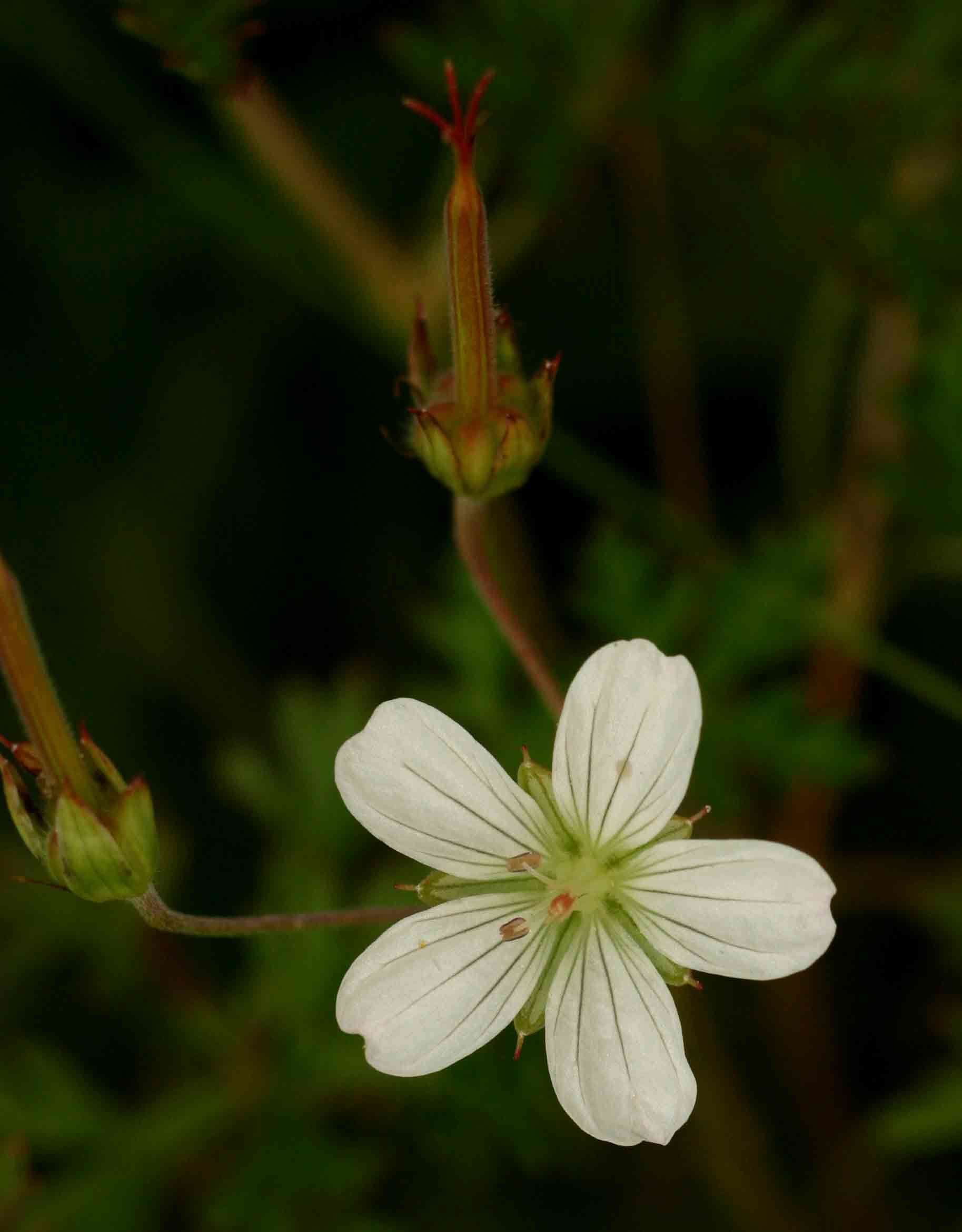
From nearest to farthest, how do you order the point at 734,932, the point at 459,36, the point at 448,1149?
the point at 734,932
the point at 448,1149
the point at 459,36

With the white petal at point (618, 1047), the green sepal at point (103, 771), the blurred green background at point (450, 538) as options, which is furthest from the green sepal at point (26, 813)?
the blurred green background at point (450, 538)

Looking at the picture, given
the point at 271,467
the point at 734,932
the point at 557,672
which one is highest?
the point at 271,467

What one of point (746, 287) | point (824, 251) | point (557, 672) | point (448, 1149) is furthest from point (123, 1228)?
point (746, 287)

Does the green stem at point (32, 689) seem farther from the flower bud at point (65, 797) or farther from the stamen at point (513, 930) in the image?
the stamen at point (513, 930)

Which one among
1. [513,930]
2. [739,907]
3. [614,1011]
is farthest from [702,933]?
[513,930]

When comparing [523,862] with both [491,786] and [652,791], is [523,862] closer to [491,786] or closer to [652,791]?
[491,786]

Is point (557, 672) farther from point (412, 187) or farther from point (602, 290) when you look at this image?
point (412, 187)
